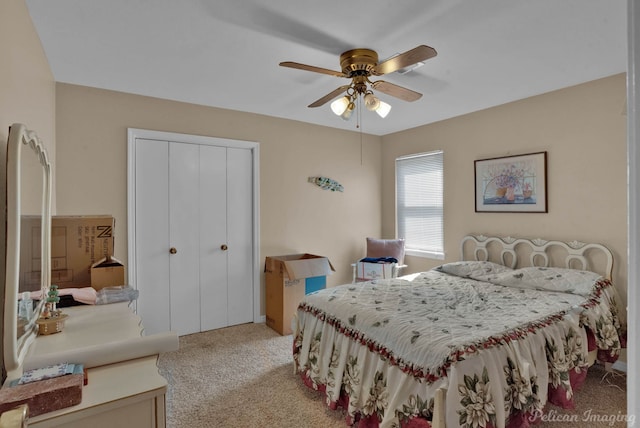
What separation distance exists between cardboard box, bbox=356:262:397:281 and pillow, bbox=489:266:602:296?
49.2 inches

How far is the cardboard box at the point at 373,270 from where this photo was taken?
13.7 feet

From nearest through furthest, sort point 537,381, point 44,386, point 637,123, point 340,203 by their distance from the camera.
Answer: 1. point 637,123
2. point 44,386
3. point 537,381
4. point 340,203

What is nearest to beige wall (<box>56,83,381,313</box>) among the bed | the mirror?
the mirror

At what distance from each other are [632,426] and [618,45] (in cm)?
285

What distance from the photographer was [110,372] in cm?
122

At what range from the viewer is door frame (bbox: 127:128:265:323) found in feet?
10.6

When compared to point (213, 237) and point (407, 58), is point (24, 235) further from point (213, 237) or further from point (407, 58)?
point (213, 237)

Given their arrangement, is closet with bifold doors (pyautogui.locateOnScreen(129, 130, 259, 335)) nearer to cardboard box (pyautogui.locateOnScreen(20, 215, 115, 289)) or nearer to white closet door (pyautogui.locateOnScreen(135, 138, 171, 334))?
white closet door (pyautogui.locateOnScreen(135, 138, 171, 334))

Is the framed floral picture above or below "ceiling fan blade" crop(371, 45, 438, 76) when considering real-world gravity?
below

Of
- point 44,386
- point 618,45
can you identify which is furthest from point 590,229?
point 44,386

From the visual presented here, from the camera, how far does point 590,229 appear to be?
3.00 metres

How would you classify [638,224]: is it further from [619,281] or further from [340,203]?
[340,203]

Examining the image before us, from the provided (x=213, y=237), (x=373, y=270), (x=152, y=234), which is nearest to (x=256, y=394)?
(x=213, y=237)

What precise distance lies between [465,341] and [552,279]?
163 centimetres
